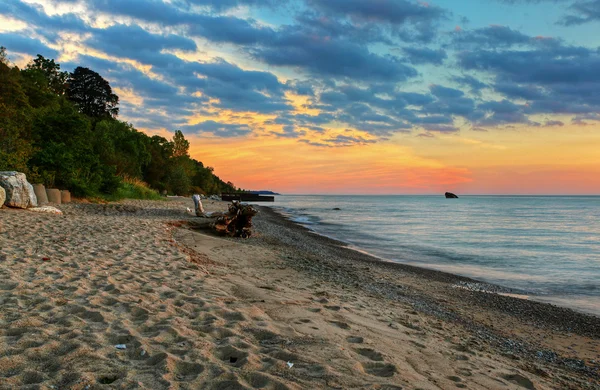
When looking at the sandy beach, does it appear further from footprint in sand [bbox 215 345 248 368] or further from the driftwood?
the driftwood

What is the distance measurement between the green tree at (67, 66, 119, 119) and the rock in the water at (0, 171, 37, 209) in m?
59.7

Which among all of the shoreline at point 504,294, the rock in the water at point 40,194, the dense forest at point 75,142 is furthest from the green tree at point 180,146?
the shoreline at point 504,294

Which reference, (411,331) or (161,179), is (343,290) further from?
(161,179)

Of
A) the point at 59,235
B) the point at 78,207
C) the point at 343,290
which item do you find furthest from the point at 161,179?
the point at 343,290

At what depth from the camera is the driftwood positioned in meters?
15.9

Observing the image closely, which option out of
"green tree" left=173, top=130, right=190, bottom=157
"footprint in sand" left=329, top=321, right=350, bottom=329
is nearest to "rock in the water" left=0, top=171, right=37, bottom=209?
"footprint in sand" left=329, top=321, right=350, bottom=329

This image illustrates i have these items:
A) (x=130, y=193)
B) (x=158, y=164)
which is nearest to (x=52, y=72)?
(x=158, y=164)

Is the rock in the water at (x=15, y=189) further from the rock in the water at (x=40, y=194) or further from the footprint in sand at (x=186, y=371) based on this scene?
the footprint in sand at (x=186, y=371)

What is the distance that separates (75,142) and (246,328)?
2687 centimetres

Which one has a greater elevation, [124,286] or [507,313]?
[124,286]

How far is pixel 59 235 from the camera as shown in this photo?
10344 millimetres

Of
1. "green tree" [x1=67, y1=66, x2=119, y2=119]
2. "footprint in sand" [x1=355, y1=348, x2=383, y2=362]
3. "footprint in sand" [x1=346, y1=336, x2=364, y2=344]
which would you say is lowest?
"footprint in sand" [x1=346, y1=336, x2=364, y2=344]

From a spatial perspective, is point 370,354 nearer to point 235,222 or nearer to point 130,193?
point 235,222

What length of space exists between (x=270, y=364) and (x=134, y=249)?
6.81 meters
